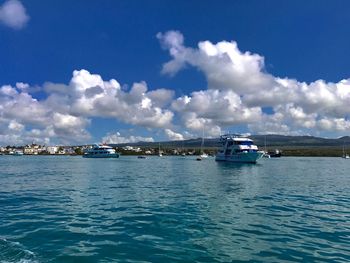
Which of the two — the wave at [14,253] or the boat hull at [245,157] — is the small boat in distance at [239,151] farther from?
the wave at [14,253]

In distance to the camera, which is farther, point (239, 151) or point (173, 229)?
point (239, 151)

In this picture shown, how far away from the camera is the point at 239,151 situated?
144 m

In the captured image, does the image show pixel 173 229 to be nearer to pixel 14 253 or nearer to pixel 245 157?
pixel 14 253

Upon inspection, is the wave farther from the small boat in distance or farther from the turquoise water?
the small boat in distance

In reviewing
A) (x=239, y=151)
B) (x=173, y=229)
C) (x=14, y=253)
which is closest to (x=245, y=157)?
(x=239, y=151)

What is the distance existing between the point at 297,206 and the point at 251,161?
10601 cm

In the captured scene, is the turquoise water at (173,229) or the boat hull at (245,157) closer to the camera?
the turquoise water at (173,229)

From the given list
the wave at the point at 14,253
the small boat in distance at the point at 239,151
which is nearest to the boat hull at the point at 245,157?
the small boat in distance at the point at 239,151

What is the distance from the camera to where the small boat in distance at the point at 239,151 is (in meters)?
139

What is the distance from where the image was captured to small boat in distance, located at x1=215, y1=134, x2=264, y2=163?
456ft

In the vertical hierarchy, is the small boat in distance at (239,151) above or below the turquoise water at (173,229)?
above

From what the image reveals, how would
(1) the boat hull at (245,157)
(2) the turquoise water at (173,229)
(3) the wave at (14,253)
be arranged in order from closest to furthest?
(3) the wave at (14,253), (2) the turquoise water at (173,229), (1) the boat hull at (245,157)

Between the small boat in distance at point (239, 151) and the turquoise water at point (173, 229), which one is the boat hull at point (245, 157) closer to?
the small boat in distance at point (239, 151)

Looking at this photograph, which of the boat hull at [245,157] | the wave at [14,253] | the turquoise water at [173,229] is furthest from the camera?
the boat hull at [245,157]
